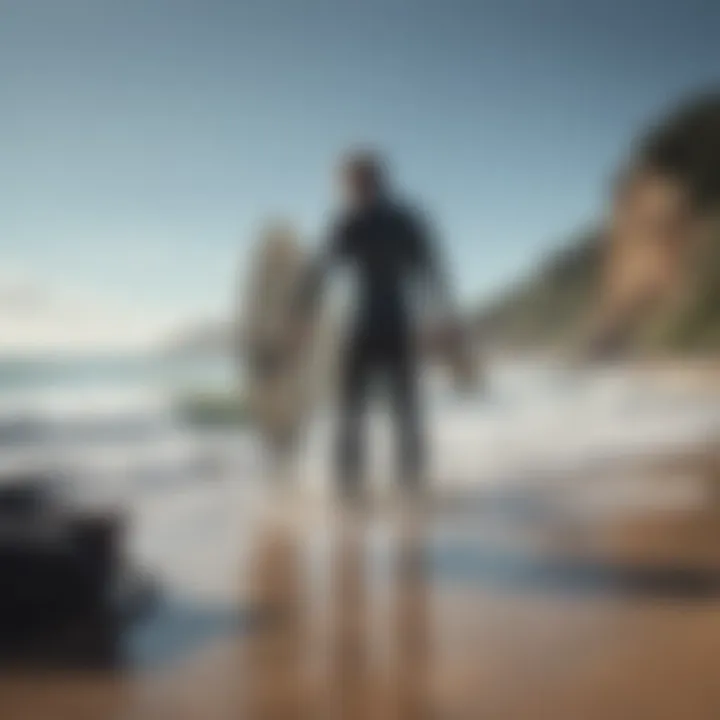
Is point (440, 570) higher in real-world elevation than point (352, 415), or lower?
lower

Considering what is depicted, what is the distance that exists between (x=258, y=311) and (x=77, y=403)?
20cm

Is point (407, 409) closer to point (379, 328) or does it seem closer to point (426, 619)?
point (379, 328)

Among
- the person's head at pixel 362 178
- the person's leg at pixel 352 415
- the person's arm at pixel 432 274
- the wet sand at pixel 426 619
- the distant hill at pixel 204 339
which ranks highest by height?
the person's head at pixel 362 178

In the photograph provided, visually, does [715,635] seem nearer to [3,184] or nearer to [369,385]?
[369,385]

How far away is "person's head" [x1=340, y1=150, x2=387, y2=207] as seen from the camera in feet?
3.41

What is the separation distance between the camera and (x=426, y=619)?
39.9 inches

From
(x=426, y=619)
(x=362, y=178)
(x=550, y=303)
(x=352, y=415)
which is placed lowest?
(x=426, y=619)

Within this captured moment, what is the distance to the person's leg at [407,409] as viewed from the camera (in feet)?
3.43

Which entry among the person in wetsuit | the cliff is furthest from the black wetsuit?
the cliff

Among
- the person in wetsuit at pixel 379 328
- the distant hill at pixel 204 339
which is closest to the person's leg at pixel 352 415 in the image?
the person in wetsuit at pixel 379 328

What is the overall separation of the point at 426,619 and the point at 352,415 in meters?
0.22

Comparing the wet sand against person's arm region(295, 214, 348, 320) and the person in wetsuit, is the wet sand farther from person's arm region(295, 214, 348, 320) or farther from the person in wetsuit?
person's arm region(295, 214, 348, 320)

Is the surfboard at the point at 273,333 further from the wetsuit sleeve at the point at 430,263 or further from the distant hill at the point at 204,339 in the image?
the wetsuit sleeve at the point at 430,263

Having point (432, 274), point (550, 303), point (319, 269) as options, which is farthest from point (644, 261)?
point (319, 269)
